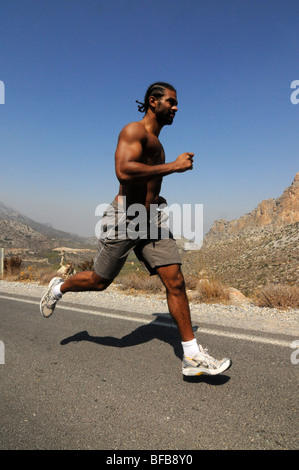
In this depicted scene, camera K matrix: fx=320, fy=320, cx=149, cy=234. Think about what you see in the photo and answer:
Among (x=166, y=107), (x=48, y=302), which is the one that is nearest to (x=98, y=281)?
(x=48, y=302)

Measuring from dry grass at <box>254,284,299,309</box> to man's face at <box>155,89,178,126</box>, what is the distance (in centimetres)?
411

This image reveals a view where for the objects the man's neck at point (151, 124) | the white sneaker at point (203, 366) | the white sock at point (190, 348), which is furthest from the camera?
the man's neck at point (151, 124)

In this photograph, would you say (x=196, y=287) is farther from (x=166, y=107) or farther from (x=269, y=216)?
(x=269, y=216)

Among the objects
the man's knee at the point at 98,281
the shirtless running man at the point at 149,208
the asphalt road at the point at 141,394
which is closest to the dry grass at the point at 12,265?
the asphalt road at the point at 141,394

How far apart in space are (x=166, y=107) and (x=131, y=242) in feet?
4.35

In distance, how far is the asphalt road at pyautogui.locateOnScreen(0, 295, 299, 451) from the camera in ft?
6.03

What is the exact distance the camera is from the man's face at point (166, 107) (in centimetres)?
303

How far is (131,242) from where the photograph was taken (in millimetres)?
3115

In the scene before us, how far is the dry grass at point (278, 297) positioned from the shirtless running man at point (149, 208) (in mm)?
3458

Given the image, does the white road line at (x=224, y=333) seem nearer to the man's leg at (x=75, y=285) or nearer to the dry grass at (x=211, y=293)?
the man's leg at (x=75, y=285)

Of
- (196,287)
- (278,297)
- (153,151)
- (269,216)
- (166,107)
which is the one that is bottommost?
(196,287)

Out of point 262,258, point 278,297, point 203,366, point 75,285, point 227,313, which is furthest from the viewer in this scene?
point 262,258

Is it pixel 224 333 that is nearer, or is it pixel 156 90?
pixel 156 90
